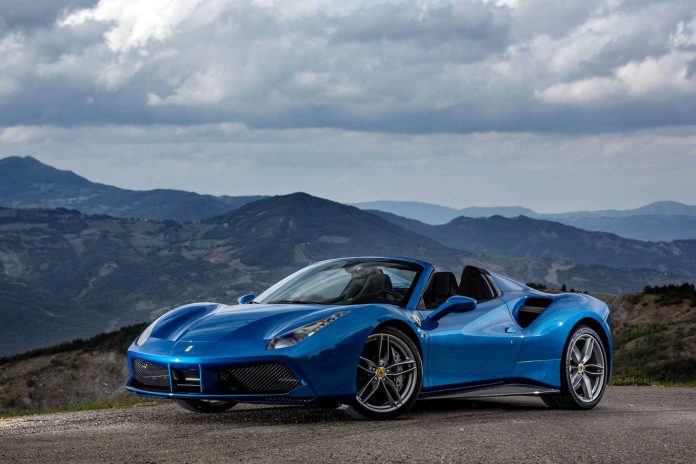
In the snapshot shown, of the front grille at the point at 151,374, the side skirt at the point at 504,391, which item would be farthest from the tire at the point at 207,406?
the side skirt at the point at 504,391

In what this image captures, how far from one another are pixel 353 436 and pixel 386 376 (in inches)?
45.0

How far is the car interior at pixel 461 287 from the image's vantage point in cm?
976

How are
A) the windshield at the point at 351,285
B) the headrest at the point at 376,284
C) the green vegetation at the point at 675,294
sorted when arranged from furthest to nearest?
the green vegetation at the point at 675,294
the headrest at the point at 376,284
the windshield at the point at 351,285

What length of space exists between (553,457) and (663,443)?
1.26 m

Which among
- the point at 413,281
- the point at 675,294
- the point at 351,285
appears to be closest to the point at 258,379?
the point at 351,285

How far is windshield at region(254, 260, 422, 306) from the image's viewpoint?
944 centimetres

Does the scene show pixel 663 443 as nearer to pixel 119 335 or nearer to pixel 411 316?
pixel 411 316

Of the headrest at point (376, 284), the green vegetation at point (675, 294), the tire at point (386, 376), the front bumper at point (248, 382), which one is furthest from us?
the green vegetation at point (675, 294)

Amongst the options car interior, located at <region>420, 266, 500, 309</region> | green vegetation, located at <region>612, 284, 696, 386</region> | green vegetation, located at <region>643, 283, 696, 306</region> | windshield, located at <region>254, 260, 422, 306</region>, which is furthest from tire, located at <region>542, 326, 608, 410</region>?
green vegetation, located at <region>643, 283, 696, 306</region>

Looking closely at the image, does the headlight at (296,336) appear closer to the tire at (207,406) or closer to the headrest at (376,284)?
the headrest at (376,284)

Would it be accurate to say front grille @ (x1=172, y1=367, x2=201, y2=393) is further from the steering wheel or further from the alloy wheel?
the steering wheel

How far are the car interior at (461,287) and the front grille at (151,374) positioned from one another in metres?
2.52

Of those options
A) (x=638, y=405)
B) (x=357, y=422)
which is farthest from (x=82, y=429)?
(x=638, y=405)

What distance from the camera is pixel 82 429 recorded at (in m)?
8.85
